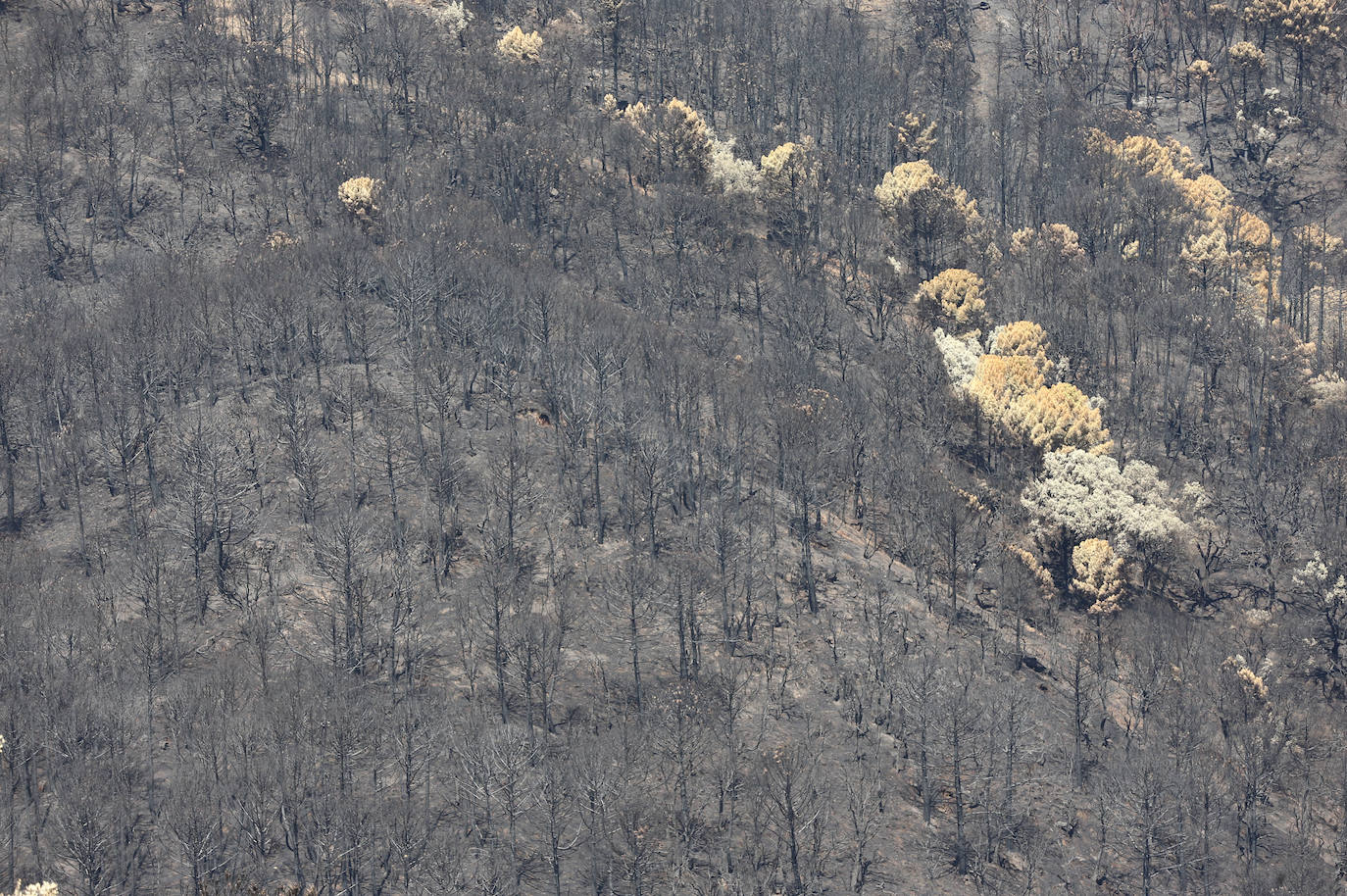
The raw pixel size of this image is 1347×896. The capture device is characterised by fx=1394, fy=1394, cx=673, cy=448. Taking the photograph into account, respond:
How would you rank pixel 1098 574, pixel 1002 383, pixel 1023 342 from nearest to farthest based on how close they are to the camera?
pixel 1098 574 < pixel 1002 383 < pixel 1023 342

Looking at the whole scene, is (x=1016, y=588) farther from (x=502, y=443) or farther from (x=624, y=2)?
(x=624, y=2)

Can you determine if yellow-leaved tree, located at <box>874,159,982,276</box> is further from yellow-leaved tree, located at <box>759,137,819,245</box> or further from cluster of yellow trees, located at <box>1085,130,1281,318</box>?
cluster of yellow trees, located at <box>1085,130,1281,318</box>

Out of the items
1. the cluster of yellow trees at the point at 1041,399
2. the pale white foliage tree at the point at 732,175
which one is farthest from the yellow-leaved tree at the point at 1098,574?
the pale white foliage tree at the point at 732,175

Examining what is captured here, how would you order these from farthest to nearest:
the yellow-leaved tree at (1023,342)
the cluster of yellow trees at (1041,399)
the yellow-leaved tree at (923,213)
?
the yellow-leaved tree at (923,213), the yellow-leaved tree at (1023,342), the cluster of yellow trees at (1041,399)

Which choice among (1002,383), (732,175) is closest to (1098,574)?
(1002,383)

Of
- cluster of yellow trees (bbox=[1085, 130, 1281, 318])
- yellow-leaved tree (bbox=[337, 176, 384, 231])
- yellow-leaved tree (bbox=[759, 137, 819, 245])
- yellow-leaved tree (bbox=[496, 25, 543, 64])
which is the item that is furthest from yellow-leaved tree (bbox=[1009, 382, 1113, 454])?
yellow-leaved tree (bbox=[496, 25, 543, 64])

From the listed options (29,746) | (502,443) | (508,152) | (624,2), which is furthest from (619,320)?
(624,2)

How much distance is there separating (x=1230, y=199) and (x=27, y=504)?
13139cm

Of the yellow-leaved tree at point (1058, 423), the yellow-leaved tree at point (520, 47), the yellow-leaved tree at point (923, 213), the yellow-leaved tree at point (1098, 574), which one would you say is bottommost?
the yellow-leaved tree at point (1098, 574)

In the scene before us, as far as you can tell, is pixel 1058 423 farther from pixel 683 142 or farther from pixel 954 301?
pixel 683 142

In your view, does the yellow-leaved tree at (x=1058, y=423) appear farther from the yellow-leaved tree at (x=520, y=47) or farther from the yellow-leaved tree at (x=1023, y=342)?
the yellow-leaved tree at (x=520, y=47)

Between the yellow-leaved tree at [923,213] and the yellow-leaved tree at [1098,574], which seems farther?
the yellow-leaved tree at [923,213]

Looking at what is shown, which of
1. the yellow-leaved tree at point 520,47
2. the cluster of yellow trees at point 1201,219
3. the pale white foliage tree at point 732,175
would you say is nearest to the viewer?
the pale white foliage tree at point 732,175

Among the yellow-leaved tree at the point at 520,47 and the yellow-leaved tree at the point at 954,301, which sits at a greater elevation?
the yellow-leaved tree at the point at 520,47
